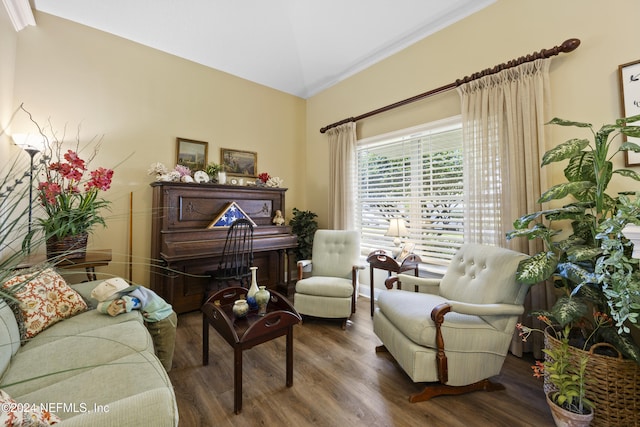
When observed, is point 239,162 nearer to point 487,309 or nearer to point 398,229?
point 398,229

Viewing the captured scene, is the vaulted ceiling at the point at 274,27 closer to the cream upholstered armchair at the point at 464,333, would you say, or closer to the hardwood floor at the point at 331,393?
the cream upholstered armchair at the point at 464,333

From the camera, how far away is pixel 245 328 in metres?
1.85

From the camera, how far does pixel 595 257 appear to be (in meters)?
1.67

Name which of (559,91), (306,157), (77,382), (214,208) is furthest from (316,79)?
(77,382)

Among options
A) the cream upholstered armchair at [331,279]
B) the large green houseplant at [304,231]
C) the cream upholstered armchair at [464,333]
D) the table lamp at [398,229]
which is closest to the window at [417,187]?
the table lamp at [398,229]

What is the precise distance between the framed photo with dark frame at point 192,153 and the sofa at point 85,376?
231cm

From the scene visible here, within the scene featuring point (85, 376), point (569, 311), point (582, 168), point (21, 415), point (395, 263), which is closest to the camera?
point (21, 415)

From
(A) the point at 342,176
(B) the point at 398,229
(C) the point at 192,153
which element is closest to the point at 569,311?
(B) the point at 398,229

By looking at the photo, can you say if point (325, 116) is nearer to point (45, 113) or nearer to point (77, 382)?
point (45, 113)

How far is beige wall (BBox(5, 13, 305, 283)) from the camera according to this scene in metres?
2.86

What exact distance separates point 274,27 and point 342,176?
225cm

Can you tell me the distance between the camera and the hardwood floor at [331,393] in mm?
1648

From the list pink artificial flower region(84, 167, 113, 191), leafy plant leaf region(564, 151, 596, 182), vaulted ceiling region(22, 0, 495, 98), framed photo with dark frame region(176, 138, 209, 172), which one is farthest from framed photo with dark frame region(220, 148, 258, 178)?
leafy plant leaf region(564, 151, 596, 182)

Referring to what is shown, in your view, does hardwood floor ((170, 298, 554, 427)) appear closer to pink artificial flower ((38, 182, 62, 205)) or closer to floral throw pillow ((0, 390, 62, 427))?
floral throw pillow ((0, 390, 62, 427))
